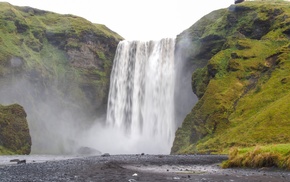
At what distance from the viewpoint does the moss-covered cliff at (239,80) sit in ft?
208

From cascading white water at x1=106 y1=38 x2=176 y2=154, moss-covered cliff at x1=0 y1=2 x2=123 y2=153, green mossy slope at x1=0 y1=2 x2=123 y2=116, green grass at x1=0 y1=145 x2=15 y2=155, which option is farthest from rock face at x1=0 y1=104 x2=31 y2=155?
cascading white water at x1=106 y1=38 x2=176 y2=154

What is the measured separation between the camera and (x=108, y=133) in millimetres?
115625

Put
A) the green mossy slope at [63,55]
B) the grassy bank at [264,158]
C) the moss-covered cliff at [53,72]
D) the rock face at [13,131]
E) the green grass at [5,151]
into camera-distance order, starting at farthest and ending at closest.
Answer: the green mossy slope at [63,55], the moss-covered cliff at [53,72], the rock face at [13,131], the green grass at [5,151], the grassy bank at [264,158]

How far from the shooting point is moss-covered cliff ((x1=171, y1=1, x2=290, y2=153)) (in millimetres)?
63491

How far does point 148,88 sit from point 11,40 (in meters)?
50.7

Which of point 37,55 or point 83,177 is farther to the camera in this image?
point 37,55

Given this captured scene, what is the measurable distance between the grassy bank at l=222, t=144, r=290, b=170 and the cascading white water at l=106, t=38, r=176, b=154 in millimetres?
65098

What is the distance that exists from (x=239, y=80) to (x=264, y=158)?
56.2 m

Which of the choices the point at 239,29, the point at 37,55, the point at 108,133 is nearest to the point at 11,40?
the point at 37,55

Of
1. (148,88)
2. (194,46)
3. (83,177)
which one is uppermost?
(194,46)

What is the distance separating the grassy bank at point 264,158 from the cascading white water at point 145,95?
65.1 metres

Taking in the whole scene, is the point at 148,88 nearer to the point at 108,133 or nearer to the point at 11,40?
the point at 108,133

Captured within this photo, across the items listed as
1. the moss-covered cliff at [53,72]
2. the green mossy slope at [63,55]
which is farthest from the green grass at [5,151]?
the green mossy slope at [63,55]

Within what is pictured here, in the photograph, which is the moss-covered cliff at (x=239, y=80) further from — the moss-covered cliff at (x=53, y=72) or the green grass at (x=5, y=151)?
the green grass at (x=5, y=151)
